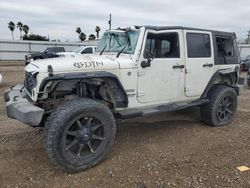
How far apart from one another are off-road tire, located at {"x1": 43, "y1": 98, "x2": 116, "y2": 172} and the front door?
33.2 inches

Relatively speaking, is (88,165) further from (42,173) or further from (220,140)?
(220,140)

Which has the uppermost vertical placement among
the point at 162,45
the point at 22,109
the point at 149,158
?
the point at 162,45

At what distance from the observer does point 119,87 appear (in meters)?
4.29

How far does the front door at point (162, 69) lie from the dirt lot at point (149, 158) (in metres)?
0.86

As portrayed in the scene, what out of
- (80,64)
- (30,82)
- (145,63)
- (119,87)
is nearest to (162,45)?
(145,63)

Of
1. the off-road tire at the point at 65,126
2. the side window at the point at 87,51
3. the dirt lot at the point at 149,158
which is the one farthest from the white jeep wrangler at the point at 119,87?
the side window at the point at 87,51

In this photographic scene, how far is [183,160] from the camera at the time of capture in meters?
4.25

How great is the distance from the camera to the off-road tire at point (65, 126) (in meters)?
3.58

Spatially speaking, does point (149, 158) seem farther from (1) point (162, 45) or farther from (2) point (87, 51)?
(2) point (87, 51)

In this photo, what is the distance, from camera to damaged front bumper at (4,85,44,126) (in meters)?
3.52

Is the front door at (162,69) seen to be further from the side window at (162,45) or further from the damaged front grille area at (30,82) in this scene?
the damaged front grille area at (30,82)

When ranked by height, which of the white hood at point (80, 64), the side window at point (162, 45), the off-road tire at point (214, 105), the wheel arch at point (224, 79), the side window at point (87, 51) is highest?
the side window at point (87, 51)

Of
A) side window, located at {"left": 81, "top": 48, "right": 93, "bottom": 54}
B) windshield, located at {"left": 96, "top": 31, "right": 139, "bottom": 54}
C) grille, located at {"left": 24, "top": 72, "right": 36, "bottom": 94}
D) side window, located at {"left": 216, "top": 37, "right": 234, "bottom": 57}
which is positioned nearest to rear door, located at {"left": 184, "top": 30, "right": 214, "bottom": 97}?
side window, located at {"left": 216, "top": 37, "right": 234, "bottom": 57}

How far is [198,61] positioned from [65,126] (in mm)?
3025
